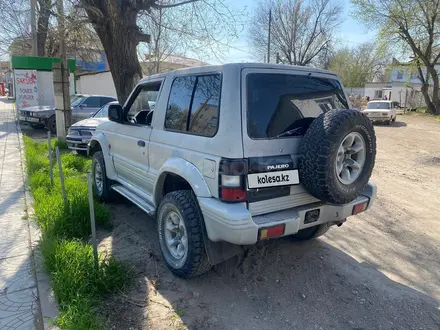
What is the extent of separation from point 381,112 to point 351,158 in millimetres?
19854

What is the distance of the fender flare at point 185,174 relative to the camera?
2826 millimetres

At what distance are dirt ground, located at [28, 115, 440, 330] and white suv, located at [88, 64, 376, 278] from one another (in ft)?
1.12

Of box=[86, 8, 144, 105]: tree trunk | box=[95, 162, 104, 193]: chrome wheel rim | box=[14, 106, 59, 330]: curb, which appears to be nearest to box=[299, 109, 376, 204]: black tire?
box=[14, 106, 59, 330]: curb

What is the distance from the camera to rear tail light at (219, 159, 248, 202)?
8.56 feet

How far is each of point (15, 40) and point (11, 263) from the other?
2236 cm

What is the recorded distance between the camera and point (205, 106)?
9.92 feet

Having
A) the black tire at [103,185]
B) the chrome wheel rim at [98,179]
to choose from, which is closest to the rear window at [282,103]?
the black tire at [103,185]

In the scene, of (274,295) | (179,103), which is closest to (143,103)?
(179,103)

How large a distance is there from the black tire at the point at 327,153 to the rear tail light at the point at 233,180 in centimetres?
54

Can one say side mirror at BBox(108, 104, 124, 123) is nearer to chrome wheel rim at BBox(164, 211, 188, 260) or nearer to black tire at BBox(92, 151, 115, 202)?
black tire at BBox(92, 151, 115, 202)

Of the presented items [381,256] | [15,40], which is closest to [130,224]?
[381,256]

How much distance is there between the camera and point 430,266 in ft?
11.8

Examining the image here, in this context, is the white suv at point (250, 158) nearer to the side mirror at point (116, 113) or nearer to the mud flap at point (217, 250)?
the mud flap at point (217, 250)

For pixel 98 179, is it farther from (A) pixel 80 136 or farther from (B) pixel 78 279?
(A) pixel 80 136
